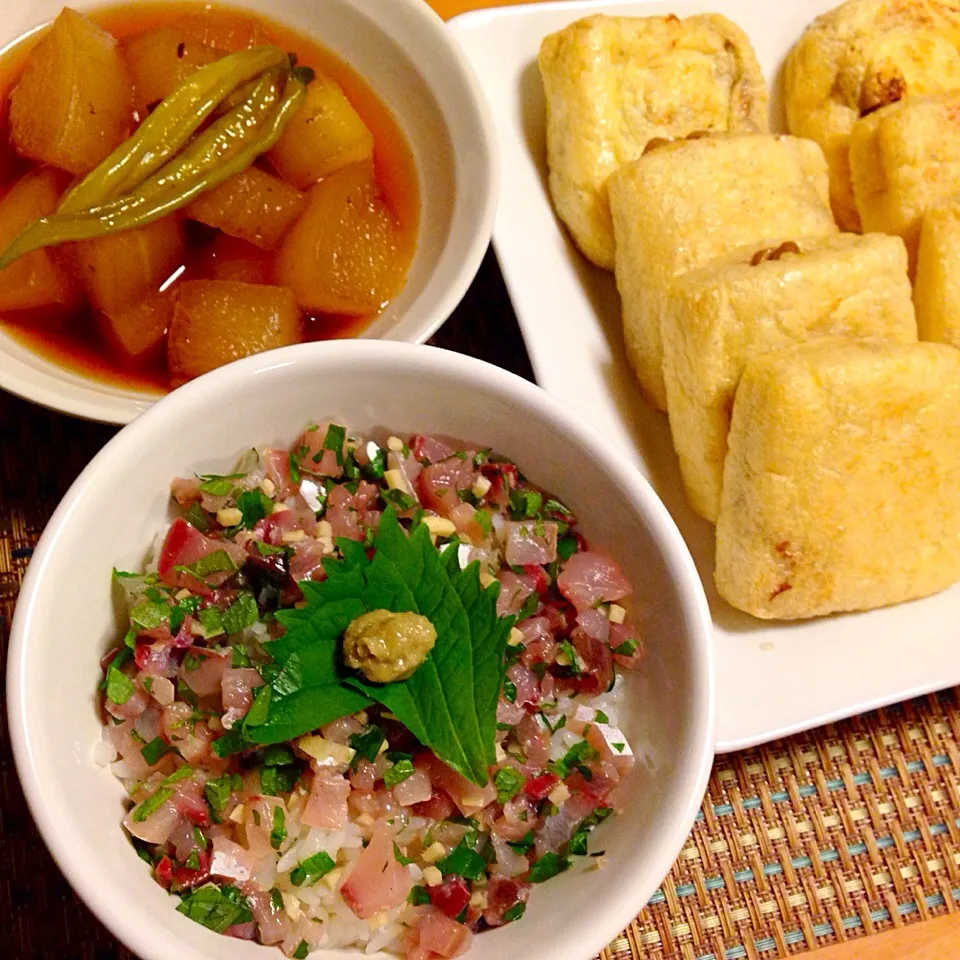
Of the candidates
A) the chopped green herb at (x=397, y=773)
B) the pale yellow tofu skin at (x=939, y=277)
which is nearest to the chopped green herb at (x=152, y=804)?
the chopped green herb at (x=397, y=773)

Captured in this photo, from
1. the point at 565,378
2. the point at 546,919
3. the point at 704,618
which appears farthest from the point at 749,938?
the point at 565,378

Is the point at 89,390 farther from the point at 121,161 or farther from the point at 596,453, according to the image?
the point at 596,453

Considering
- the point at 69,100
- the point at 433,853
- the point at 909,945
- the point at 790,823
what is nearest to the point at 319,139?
the point at 69,100

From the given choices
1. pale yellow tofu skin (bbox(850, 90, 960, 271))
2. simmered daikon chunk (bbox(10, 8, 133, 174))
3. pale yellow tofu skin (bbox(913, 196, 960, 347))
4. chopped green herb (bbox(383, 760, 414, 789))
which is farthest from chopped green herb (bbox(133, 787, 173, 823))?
pale yellow tofu skin (bbox(850, 90, 960, 271))

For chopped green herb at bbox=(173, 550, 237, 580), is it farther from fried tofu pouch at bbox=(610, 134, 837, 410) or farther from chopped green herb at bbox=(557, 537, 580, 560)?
fried tofu pouch at bbox=(610, 134, 837, 410)

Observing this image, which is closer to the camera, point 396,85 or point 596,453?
point 596,453

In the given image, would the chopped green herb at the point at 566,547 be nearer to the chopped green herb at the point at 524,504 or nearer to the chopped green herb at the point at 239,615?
the chopped green herb at the point at 524,504
